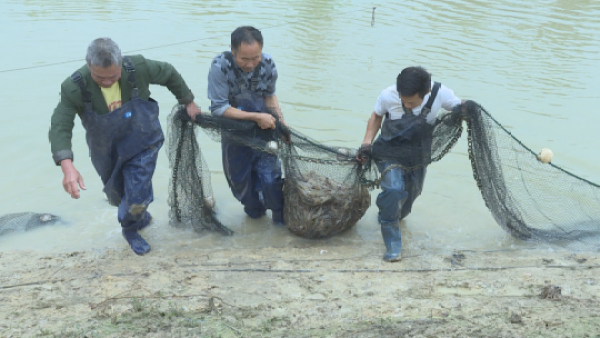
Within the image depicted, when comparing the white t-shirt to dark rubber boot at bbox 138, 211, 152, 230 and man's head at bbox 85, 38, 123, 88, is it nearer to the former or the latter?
man's head at bbox 85, 38, 123, 88

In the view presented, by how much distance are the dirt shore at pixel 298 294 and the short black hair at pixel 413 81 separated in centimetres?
134

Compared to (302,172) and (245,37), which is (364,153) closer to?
(302,172)

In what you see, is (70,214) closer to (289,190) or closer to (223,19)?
(289,190)

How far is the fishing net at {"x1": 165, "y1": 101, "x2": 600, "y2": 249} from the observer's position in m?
4.54

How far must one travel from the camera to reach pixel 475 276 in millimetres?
4250

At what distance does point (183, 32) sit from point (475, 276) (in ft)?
35.2

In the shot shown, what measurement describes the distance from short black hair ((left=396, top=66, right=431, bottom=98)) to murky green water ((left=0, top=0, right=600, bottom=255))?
4.84 feet

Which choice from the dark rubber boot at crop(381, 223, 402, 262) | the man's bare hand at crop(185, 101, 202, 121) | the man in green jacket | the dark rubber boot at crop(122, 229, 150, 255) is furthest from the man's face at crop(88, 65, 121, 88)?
the dark rubber boot at crop(381, 223, 402, 262)

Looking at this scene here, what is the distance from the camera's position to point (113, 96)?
4242 millimetres

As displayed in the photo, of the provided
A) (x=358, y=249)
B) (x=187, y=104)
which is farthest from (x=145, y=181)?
(x=358, y=249)

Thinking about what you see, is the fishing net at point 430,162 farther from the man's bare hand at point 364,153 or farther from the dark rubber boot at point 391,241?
the dark rubber boot at point 391,241

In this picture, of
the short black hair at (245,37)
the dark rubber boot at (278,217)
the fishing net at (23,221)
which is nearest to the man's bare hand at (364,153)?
the dark rubber boot at (278,217)

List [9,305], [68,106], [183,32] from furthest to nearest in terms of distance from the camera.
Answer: [183,32]
[68,106]
[9,305]

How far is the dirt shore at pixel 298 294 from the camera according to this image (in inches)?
136
